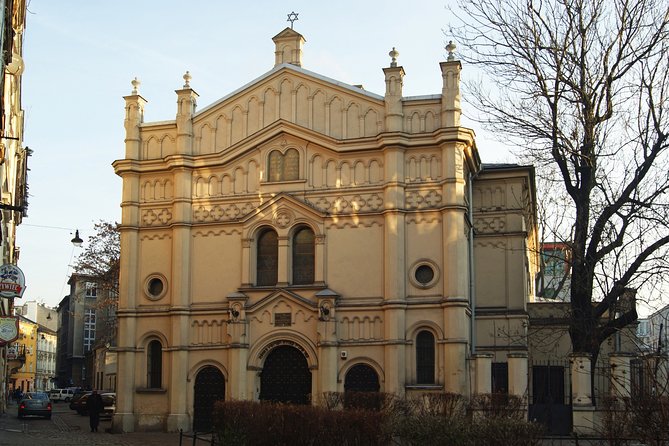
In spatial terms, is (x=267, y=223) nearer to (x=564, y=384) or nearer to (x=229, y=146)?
(x=229, y=146)

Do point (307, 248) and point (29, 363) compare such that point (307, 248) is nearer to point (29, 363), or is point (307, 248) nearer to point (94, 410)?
point (94, 410)

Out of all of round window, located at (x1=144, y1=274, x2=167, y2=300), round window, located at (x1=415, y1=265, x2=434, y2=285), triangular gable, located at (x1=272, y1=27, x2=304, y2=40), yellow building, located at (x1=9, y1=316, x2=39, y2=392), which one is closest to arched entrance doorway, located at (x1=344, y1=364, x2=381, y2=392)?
round window, located at (x1=415, y1=265, x2=434, y2=285)

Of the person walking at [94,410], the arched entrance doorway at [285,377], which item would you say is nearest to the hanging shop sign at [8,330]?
the arched entrance doorway at [285,377]

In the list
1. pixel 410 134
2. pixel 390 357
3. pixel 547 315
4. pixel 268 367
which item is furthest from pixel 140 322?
pixel 547 315

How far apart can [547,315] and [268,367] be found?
11.4m

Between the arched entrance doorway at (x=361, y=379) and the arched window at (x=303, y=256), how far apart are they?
3550mm

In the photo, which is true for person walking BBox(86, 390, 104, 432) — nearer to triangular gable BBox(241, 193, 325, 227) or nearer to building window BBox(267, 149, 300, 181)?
triangular gable BBox(241, 193, 325, 227)

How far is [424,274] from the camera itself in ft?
97.3

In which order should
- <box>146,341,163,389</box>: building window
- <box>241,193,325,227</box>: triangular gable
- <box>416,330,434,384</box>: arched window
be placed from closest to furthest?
<box>416,330,434,384</box>: arched window → <box>241,193,325,227</box>: triangular gable → <box>146,341,163,389</box>: building window

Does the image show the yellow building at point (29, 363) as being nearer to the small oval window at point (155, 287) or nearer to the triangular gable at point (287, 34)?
the small oval window at point (155, 287)

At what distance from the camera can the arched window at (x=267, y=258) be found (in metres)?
31.2

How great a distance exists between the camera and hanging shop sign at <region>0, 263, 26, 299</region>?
22500 millimetres

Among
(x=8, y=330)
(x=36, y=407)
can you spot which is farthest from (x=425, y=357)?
(x=36, y=407)

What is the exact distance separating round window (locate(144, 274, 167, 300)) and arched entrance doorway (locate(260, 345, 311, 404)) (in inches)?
192
